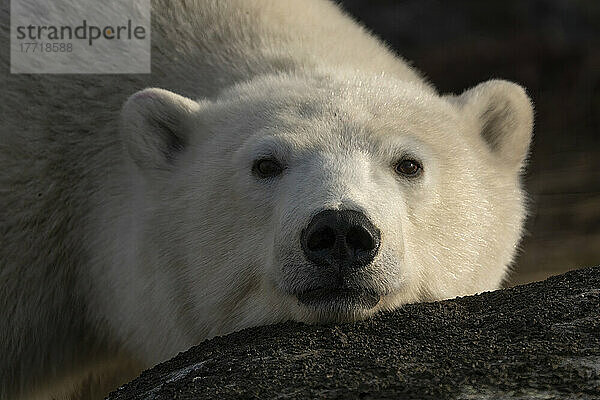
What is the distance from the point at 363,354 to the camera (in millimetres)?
2840

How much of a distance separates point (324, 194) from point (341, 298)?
335 mm

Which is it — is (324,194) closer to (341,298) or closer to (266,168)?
(341,298)

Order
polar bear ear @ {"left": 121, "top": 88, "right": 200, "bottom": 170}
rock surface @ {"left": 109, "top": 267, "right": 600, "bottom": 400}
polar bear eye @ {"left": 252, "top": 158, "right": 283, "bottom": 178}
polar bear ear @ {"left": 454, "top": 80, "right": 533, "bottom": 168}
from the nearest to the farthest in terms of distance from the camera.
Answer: rock surface @ {"left": 109, "top": 267, "right": 600, "bottom": 400}
polar bear eye @ {"left": 252, "top": 158, "right": 283, "bottom": 178}
polar bear ear @ {"left": 121, "top": 88, "right": 200, "bottom": 170}
polar bear ear @ {"left": 454, "top": 80, "right": 533, "bottom": 168}

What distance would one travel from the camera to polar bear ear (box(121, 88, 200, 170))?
408 centimetres

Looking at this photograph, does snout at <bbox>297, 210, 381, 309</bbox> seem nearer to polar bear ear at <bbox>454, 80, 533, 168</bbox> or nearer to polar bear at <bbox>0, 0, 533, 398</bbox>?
polar bear at <bbox>0, 0, 533, 398</bbox>

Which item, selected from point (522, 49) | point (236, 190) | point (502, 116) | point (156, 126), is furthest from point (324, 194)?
point (522, 49)

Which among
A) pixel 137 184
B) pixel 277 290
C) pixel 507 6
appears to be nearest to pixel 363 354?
pixel 277 290

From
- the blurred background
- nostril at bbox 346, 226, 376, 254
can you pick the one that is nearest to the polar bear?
nostril at bbox 346, 226, 376, 254

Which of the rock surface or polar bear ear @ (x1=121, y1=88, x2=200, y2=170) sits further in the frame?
polar bear ear @ (x1=121, y1=88, x2=200, y2=170)

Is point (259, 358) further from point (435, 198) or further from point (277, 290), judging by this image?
point (435, 198)

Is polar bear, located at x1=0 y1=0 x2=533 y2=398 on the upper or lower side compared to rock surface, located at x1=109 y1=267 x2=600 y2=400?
upper
